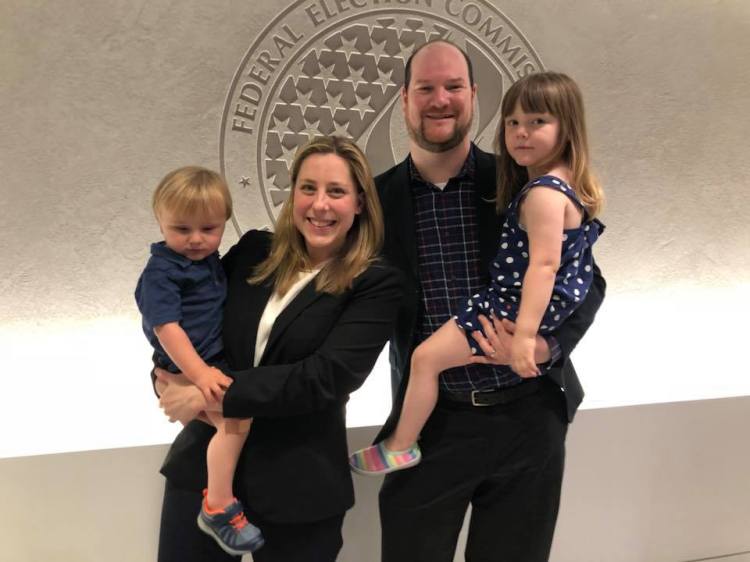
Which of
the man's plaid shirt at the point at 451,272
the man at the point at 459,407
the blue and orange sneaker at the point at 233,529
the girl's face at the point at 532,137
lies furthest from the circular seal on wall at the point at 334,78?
the blue and orange sneaker at the point at 233,529

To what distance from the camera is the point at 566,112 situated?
5.06ft

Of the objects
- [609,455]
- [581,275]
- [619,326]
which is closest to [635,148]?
[619,326]

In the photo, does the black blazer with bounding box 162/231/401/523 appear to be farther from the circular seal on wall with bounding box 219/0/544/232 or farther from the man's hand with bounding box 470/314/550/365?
the circular seal on wall with bounding box 219/0/544/232

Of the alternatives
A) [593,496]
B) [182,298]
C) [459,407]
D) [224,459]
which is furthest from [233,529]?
[593,496]

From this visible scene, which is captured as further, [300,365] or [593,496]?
[593,496]

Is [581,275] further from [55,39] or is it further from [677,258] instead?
[55,39]

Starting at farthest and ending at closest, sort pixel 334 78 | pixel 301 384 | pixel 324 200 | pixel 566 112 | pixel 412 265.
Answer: pixel 334 78, pixel 412 265, pixel 566 112, pixel 324 200, pixel 301 384

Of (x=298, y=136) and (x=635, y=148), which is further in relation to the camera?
(x=635, y=148)

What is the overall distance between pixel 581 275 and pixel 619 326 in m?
1.77

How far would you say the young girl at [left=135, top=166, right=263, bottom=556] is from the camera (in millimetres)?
1395

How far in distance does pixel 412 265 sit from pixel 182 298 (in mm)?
627

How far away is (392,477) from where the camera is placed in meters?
1.74

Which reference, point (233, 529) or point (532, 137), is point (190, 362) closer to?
point (233, 529)

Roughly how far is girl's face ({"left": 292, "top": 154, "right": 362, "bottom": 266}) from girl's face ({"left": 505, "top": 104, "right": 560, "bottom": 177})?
460 mm
